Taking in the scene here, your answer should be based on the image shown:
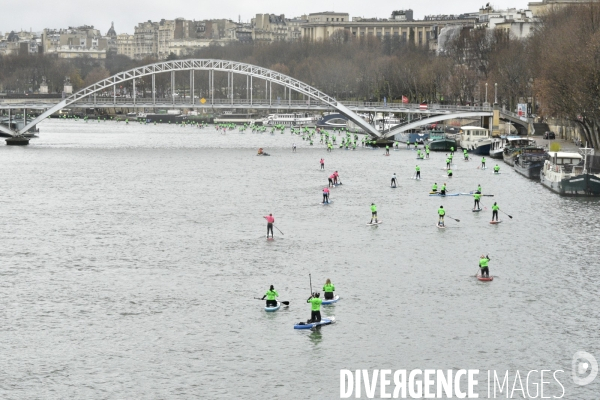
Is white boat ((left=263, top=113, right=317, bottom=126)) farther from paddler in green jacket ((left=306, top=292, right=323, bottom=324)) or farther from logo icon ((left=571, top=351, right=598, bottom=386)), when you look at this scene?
logo icon ((left=571, top=351, right=598, bottom=386))

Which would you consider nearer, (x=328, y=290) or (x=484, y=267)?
Result: (x=328, y=290)

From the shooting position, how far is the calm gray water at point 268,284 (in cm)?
3172

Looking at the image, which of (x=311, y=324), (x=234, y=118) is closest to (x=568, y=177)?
(x=311, y=324)

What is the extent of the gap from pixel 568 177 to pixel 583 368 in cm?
3685

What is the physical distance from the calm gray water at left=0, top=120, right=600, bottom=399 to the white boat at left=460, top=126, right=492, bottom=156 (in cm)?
2677

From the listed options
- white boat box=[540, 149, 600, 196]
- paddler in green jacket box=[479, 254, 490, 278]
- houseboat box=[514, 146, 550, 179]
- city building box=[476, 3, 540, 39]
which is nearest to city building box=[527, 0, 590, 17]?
city building box=[476, 3, 540, 39]

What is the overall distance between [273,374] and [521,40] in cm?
11898

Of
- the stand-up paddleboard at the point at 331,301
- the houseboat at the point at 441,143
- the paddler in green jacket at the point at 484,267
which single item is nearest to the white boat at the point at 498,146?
the houseboat at the point at 441,143

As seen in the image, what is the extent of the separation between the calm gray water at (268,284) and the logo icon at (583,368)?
268 mm

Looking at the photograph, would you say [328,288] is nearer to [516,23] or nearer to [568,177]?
[568,177]

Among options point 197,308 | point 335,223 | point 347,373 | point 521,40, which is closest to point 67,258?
point 197,308

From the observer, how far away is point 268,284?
41031 mm

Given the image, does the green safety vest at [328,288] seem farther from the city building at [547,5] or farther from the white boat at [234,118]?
the white boat at [234,118]

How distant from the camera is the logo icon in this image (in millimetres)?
30697
